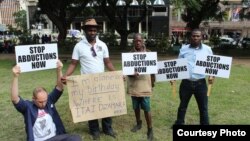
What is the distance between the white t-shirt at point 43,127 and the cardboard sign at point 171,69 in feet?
7.89

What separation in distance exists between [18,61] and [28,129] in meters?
1.04

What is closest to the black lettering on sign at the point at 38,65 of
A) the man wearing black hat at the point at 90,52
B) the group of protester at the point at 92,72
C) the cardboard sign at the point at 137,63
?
the group of protester at the point at 92,72

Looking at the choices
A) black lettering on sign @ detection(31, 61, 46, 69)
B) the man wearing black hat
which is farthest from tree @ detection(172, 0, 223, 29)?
black lettering on sign @ detection(31, 61, 46, 69)

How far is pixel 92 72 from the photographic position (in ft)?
21.0

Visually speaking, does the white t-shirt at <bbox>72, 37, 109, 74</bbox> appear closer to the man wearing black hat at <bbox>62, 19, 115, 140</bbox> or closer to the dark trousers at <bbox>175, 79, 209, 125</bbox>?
the man wearing black hat at <bbox>62, 19, 115, 140</bbox>

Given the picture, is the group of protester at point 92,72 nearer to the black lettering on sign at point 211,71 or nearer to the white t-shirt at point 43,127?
the white t-shirt at point 43,127

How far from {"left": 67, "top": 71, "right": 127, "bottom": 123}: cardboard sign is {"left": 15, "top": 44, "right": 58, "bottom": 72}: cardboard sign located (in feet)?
1.36

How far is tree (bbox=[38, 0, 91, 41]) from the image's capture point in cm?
2659

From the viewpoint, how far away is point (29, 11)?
246 ft

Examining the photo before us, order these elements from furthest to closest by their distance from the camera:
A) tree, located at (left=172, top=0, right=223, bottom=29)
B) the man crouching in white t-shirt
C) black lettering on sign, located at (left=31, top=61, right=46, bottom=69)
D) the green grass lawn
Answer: tree, located at (left=172, top=0, right=223, bottom=29) → the green grass lawn → black lettering on sign, located at (left=31, top=61, right=46, bottom=69) → the man crouching in white t-shirt

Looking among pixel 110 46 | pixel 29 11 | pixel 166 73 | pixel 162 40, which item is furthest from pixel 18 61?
pixel 29 11

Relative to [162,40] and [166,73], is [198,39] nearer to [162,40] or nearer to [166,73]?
[166,73]

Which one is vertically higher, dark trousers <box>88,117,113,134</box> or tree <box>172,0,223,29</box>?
tree <box>172,0,223,29</box>

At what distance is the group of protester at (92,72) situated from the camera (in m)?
5.25
